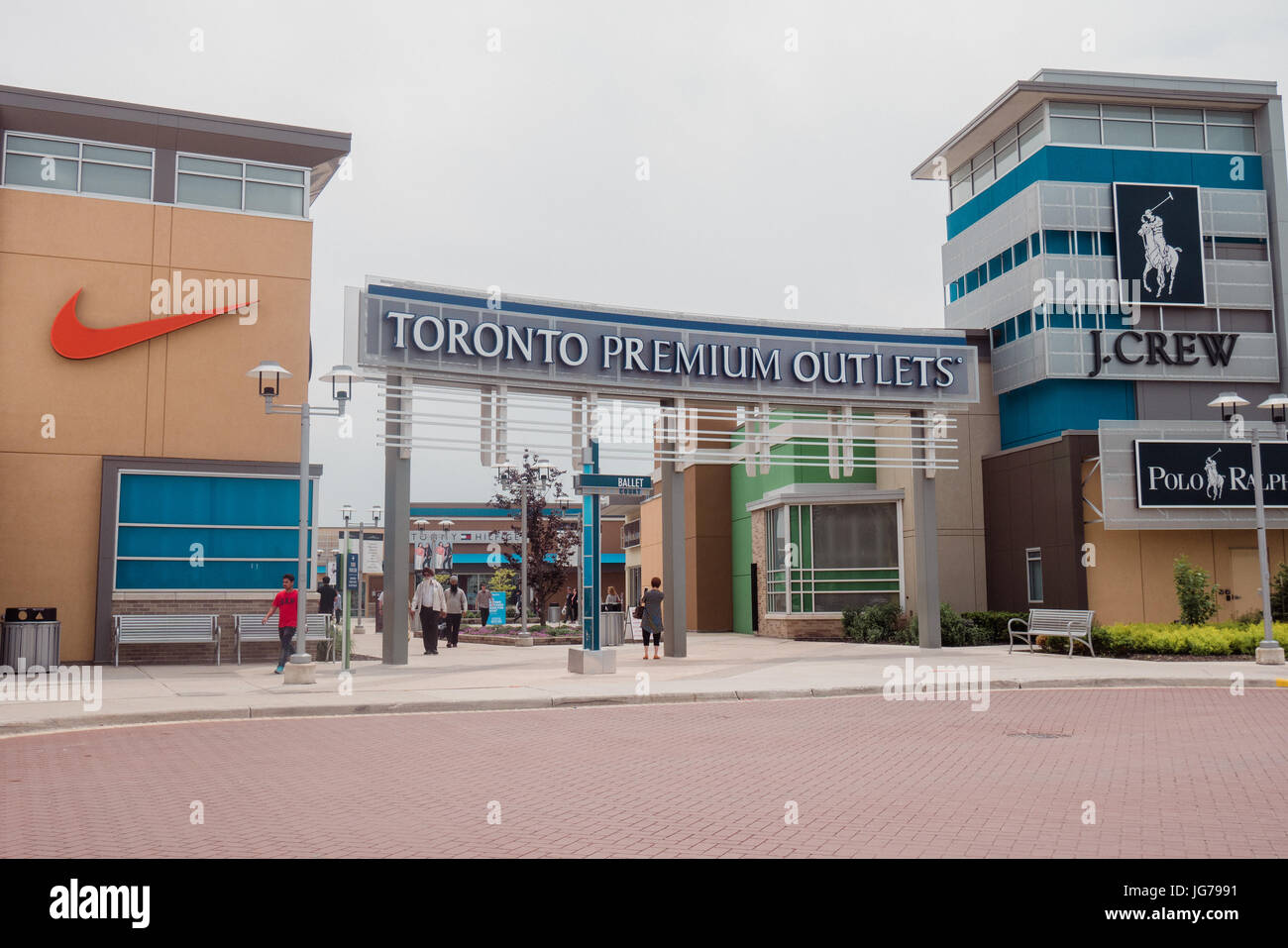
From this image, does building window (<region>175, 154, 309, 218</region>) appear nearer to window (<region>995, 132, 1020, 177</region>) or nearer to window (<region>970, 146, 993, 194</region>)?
window (<region>995, 132, 1020, 177</region>)

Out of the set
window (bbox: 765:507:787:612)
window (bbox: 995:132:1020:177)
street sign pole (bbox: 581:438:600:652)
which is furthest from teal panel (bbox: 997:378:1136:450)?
street sign pole (bbox: 581:438:600:652)

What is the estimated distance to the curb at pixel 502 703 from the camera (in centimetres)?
1320

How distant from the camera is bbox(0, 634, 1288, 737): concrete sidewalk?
46.9ft

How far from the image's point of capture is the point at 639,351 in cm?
2341

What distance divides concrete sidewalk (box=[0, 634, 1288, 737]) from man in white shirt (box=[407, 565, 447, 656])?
2.29 ft

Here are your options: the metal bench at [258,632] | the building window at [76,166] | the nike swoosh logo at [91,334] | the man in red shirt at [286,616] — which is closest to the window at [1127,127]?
the metal bench at [258,632]

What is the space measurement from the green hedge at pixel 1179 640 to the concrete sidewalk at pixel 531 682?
0.84 meters

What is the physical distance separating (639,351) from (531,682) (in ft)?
27.0

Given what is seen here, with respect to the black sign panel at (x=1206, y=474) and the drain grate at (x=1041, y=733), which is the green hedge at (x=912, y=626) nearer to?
the black sign panel at (x=1206, y=474)

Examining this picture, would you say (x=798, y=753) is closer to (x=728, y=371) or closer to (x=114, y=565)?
(x=728, y=371)

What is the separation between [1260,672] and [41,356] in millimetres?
23126

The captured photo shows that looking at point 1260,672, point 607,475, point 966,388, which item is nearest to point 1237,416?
point 966,388

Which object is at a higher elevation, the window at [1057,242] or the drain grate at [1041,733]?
the window at [1057,242]

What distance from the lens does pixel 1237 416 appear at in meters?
29.6
